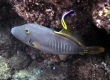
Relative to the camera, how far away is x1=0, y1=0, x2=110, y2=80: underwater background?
3.41 m

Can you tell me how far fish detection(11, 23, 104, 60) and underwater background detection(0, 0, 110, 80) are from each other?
321mm

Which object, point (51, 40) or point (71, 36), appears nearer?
point (71, 36)

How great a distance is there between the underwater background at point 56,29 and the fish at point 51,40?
32 centimetres

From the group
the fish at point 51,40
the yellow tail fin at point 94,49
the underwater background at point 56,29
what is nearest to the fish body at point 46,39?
the fish at point 51,40

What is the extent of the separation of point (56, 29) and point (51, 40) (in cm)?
77

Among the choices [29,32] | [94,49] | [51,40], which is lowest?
[94,49]

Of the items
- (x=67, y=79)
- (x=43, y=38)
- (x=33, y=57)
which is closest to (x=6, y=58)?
(x=33, y=57)

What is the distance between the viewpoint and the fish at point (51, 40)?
2.95m

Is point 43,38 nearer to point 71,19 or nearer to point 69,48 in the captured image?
point 69,48

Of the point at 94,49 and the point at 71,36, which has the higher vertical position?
the point at 71,36

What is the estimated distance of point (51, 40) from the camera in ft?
9.89

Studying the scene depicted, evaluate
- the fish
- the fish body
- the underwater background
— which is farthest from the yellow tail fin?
the underwater background

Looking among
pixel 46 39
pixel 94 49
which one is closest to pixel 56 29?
pixel 46 39

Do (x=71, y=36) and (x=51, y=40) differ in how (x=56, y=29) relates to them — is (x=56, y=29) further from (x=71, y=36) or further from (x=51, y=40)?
(x=71, y=36)
